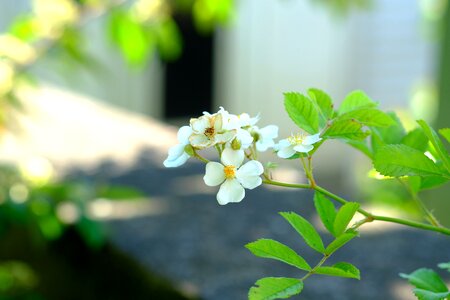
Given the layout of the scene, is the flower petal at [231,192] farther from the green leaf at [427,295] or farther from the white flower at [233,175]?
the green leaf at [427,295]

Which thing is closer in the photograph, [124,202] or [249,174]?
[249,174]

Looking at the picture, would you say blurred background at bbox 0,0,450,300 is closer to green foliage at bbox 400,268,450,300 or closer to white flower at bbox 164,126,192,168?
white flower at bbox 164,126,192,168

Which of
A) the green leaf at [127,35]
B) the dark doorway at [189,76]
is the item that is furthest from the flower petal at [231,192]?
the dark doorway at [189,76]

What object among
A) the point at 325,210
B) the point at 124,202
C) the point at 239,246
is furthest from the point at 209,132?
the point at 124,202

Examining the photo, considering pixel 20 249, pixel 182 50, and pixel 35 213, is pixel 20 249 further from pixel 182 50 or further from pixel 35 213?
pixel 182 50

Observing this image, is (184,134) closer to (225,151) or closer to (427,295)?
(225,151)

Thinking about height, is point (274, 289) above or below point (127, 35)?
below

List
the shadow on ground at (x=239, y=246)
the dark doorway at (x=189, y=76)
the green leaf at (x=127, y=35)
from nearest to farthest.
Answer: the shadow on ground at (x=239, y=246)
the green leaf at (x=127, y=35)
the dark doorway at (x=189, y=76)

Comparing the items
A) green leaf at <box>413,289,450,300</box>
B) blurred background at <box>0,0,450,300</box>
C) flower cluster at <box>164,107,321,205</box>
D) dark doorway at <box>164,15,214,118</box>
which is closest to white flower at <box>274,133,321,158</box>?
flower cluster at <box>164,107,321,205</box>
